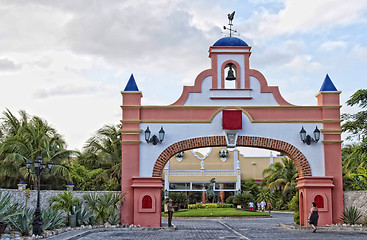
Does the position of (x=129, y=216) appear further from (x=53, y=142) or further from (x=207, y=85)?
(x=53, y=142)

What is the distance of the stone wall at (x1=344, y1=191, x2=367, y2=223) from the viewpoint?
1816 cm

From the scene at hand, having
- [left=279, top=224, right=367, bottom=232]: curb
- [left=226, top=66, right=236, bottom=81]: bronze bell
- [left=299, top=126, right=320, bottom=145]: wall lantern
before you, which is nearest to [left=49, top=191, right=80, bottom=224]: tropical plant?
[left=226, top=66, right=236, bottom=81]: bronze bell

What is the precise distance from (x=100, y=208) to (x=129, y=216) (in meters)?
1.19

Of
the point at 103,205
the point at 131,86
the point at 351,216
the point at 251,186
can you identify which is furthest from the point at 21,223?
the point at 251,186

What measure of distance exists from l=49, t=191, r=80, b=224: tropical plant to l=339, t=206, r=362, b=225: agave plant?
968cm

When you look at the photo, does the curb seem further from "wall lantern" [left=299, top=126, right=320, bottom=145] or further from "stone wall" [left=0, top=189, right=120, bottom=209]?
"stone wall" [left=0, top=189, right=120, bottom=209]

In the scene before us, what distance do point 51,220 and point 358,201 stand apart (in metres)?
10.8

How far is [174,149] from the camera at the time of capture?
1909cm

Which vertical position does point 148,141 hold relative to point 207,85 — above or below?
below

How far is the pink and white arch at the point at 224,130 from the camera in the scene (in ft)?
61.2

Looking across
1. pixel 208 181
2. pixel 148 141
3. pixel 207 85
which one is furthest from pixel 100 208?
pixel 208 181

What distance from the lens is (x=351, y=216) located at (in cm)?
1819

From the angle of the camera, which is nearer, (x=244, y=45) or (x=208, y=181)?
(x=244, y=45)

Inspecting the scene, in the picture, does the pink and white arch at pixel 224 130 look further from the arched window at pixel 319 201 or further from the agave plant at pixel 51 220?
the agave plant at pixel 51 220
